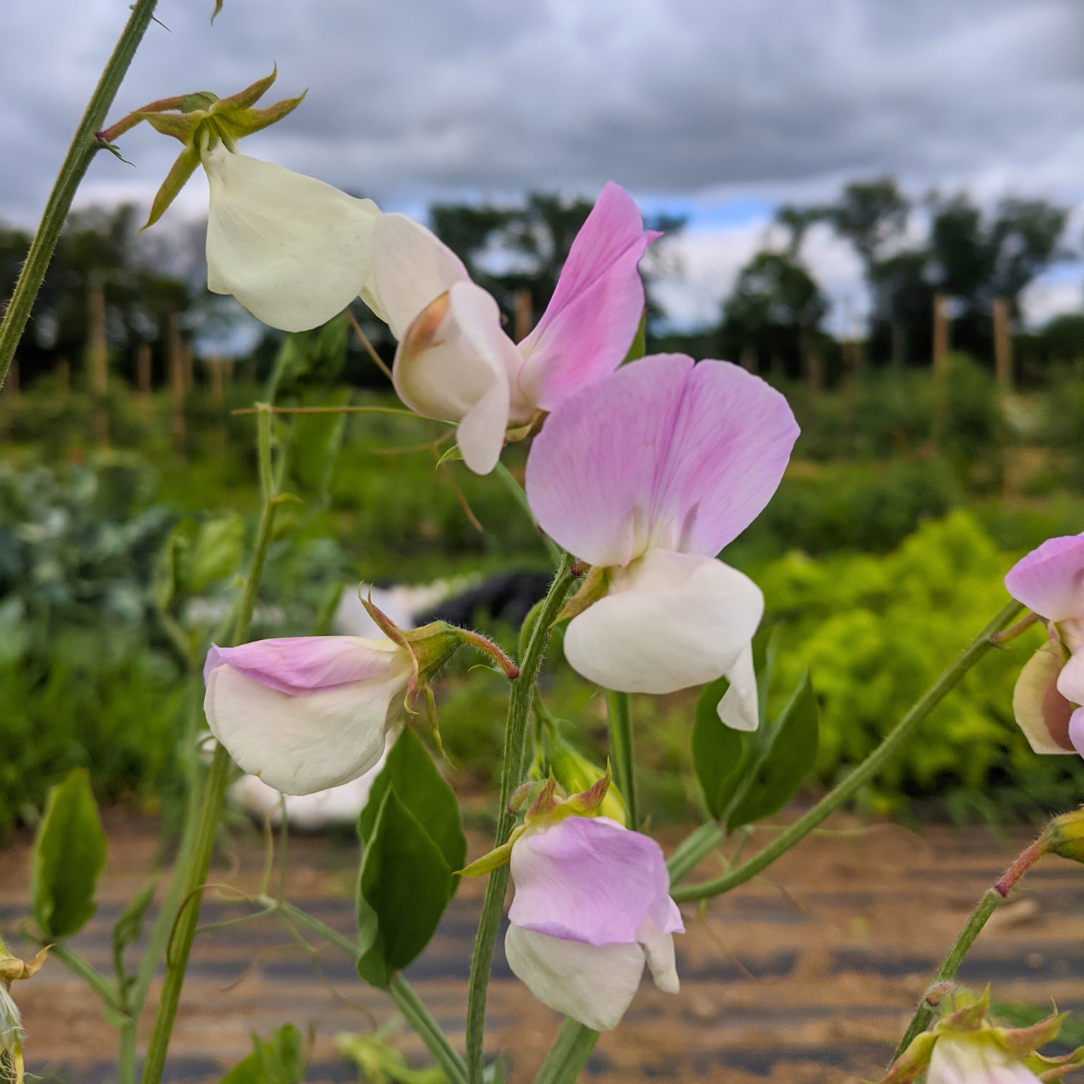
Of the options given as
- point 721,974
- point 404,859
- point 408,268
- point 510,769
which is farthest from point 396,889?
point 721,974

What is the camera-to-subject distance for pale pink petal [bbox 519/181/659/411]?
23cm

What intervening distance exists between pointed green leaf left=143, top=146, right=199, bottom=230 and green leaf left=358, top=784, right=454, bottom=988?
0.20 meters

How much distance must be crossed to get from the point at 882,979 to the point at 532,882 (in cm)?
139

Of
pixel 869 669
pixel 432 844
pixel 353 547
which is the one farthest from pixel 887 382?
pixel 432 844

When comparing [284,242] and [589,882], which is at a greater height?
[284,242]

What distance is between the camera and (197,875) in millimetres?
375

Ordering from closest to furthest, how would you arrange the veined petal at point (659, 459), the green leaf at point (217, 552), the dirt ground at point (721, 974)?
the veined petal at point (659, 459)
the green leaf at point (217, 552)
the dirt ground at point (721, 974)

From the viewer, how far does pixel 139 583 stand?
2.70 m

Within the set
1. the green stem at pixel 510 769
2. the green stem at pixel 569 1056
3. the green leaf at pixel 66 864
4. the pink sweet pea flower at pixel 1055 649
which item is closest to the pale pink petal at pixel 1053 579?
the pink sweet pea flower at pixel 1055 649

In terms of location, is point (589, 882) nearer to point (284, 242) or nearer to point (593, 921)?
point (593, 921)

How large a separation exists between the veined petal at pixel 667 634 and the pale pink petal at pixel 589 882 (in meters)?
0.04

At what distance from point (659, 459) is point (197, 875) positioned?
26 centimetres

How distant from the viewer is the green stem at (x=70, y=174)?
0.26 metres

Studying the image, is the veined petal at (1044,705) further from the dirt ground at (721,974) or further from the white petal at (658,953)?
the dirt ground at (721,974)
